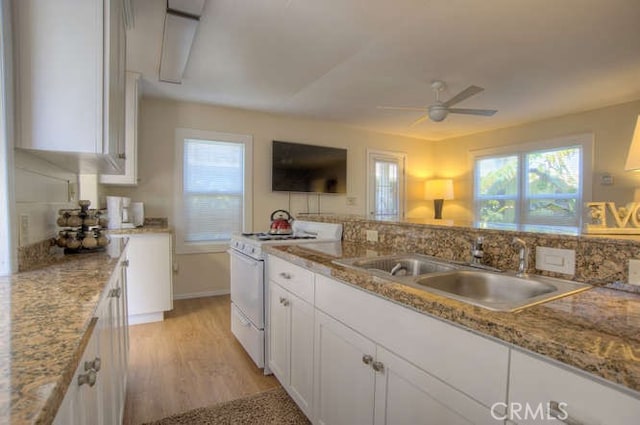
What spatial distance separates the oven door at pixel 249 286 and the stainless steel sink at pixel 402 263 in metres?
0.80

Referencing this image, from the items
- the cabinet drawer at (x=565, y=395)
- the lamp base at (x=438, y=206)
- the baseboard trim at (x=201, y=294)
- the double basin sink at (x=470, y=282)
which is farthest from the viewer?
the lamp base at (x=438, y=206)

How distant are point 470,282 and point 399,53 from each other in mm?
2173

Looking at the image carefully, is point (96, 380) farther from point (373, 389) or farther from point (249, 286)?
point (249, 286)

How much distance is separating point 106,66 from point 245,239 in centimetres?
136

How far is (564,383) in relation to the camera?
63 cm

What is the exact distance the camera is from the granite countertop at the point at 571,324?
0.58m

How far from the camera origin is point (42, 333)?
2.19ft

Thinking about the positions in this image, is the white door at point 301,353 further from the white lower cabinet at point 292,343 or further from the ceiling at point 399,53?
the ceiling at point 399,53

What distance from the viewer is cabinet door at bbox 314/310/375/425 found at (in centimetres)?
119

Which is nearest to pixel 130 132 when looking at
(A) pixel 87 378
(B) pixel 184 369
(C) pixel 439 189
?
(B) pixel 184 369

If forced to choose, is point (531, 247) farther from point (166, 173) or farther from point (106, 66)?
point (166, 173)

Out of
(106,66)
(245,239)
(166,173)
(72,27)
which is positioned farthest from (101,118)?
(166,173)

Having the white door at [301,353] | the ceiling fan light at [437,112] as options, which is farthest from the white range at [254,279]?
the ceiling fan light at [437,112]

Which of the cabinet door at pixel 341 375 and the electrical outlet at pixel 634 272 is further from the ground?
the electrical outlet at pixel 634 272
